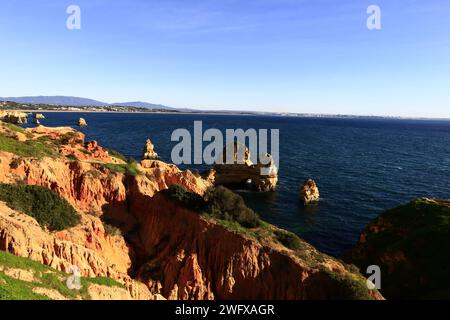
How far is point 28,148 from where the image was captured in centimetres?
3581

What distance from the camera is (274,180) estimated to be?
7512cm

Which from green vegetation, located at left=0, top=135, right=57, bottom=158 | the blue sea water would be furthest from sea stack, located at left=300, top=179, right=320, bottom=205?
green vegetation, located at left=0, top=135, right=57, bottom=158

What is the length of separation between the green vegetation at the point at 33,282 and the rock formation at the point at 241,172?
55169 mm

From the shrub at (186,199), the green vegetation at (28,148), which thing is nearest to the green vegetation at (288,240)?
the shrub at (186,199)

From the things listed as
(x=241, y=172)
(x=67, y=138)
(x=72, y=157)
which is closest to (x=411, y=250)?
(x=72, y=157)

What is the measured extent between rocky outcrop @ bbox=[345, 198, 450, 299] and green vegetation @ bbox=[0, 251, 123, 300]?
31.2m

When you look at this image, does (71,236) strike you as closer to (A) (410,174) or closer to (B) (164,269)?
(B) (164,269)

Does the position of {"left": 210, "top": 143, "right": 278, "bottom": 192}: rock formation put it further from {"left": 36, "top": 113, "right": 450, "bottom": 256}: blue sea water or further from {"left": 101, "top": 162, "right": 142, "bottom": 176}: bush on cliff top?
{"left": 101, "top": 162, "right": 142, "bottom": 176}: bush on cliff top

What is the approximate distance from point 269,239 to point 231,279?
5.29m

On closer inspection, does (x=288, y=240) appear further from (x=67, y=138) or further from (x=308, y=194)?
(x=308, y=194)

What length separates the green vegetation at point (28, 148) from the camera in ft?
111

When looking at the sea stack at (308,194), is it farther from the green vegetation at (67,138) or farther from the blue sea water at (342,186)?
the green vegetation at (67,138)

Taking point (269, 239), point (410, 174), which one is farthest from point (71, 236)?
point (410, 174)

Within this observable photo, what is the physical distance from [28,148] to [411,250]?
46.4 m
